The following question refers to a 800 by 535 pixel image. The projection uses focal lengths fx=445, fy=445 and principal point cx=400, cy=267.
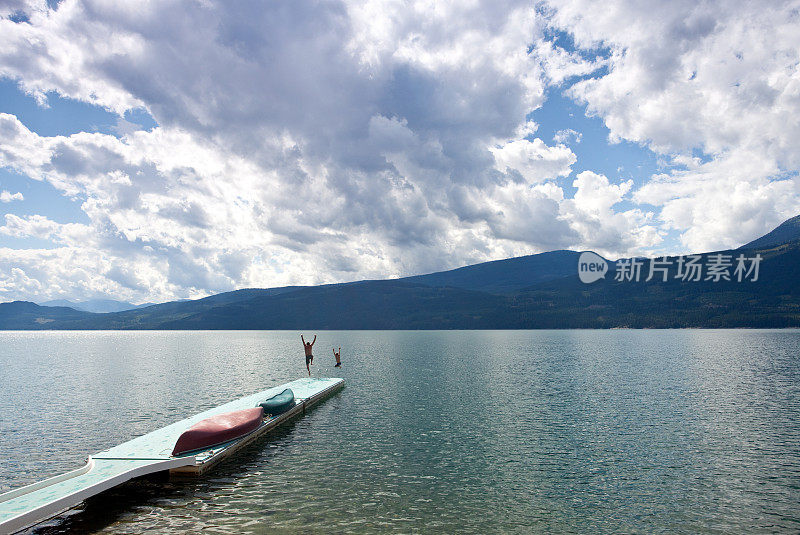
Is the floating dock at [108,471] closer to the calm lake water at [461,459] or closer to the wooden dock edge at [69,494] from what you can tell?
the wooden dock edge at [69,494]

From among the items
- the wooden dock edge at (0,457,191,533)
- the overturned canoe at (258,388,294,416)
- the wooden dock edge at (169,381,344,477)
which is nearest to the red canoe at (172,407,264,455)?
the wooden dock edge at (169,381,344,477)

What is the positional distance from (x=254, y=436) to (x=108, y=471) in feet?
43.9

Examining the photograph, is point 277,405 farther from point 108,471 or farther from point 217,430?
point 108,471

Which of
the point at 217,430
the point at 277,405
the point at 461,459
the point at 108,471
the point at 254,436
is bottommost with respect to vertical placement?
the point at 461,459

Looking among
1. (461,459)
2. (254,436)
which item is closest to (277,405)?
(254,436)

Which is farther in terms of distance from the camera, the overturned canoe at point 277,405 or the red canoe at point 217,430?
the overturned canoe at point 277,405

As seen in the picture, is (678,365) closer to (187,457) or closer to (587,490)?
(587,490)

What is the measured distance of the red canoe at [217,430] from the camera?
103ft

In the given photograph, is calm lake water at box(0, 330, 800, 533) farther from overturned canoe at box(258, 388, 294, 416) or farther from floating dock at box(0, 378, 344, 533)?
overturned canoe at box(258, 388, 294, 416)

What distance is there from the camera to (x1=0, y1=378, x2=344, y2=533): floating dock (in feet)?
69.4

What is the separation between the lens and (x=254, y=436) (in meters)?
38.9

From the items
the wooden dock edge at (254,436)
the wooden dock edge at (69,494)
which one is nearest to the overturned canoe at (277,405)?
the wooden dock edge at (254,436)

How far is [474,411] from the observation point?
5003 cm

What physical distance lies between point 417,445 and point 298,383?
123 ft
